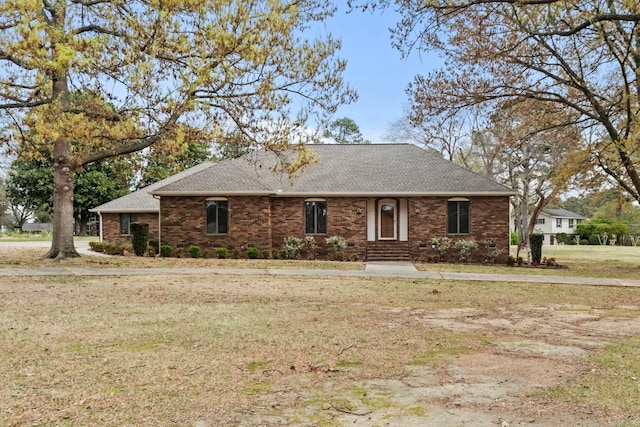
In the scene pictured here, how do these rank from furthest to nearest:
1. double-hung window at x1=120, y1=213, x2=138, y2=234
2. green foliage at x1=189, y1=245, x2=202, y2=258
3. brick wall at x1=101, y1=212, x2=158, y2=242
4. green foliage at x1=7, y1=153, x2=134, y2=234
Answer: green foliage at x1=7, y1=153, x2=134, y2=234 < double-hung window at x1=120, y1=213, x2=138, y2=234 < brick wall at x1=101, y1=212, x2=158, y2=242 < green foliage at x1=189, y1=245, x2=202, y2=258

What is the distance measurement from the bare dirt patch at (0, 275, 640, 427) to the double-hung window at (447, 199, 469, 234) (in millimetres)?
12553

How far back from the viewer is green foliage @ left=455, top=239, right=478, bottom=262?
22.8 m

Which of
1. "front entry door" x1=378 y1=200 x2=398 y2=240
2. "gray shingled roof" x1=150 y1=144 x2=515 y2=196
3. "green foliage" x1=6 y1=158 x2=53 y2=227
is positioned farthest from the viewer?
"green foliage" x1=6 y1=158 x2=53 y2=227

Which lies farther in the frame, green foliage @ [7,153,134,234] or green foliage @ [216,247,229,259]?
green foliage @ [7,153,134,234]

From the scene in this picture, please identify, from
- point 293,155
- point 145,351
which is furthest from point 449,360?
point 293,155

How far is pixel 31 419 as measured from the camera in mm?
3998

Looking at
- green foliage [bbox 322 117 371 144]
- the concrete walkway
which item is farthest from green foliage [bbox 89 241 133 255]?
green foliage [bbox 322 117 371 144]

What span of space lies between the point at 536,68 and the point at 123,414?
18.5 meters

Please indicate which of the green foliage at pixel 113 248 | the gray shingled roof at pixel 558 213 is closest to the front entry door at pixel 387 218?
the green foliage at pixel 113 248

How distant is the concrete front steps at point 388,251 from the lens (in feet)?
76.9

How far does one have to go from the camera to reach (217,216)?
77.5 feet

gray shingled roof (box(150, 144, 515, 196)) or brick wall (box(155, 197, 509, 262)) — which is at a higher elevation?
gray shingled roof (box(150, 144, 515, 196))

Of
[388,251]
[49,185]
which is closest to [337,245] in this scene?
[388,251]

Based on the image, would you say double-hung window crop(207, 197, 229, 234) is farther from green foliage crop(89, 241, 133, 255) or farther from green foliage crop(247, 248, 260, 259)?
green foliage crop(89, 241, 133, 255)
